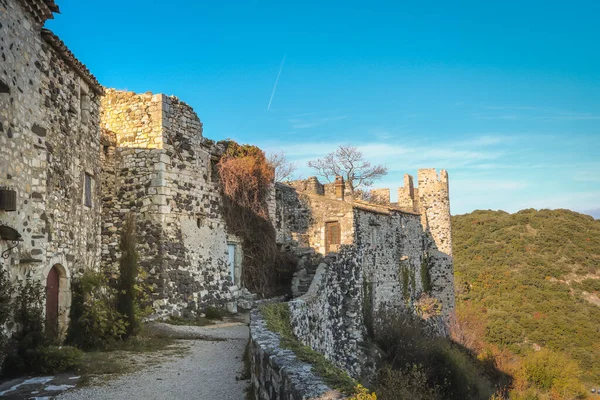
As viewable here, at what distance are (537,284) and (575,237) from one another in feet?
31.0

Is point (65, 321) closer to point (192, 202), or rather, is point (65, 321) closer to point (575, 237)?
point (192, 202)

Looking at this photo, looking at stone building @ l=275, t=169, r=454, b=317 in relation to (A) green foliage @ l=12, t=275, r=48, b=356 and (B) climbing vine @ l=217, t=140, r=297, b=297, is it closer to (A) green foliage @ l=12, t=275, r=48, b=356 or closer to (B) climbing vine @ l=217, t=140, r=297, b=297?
(B) climbing vine @ l=217, t=140, r=297, b=297

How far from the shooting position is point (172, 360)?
9.21 metres

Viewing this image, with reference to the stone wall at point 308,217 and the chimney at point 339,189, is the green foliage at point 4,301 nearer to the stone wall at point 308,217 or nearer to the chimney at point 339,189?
the stone wall at point 308,217

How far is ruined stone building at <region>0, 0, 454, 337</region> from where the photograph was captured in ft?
28.5

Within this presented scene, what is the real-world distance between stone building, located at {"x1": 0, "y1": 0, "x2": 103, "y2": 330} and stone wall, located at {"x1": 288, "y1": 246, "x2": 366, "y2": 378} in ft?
19.1

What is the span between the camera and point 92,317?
33.4 feet

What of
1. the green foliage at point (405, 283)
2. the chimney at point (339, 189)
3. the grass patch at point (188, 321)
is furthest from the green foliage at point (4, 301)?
the green foliage at point (405, 283)

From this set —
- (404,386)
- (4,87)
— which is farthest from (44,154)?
(404,386)

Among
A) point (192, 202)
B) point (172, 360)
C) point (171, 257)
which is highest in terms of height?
point (192, 202)

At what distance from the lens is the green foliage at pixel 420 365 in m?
18.1

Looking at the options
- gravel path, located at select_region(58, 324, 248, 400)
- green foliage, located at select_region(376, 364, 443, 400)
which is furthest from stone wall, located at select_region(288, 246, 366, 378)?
gravel path, located at select_region(58, 324, 248, 400)

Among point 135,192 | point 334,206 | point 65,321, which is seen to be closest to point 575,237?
point 334,206

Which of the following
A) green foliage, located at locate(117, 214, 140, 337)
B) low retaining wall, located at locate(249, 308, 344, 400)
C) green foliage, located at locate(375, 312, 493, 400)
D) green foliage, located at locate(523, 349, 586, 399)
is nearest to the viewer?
low retaining wall, located at locate(249, 308, 344, 400)
